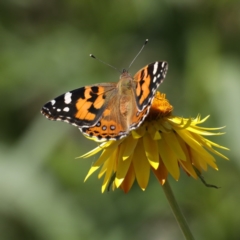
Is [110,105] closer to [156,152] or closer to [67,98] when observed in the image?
[67,98]

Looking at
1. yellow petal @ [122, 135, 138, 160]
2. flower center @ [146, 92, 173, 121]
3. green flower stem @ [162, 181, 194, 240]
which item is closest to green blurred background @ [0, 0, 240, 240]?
flower center @ [146, 92, 173, 121]

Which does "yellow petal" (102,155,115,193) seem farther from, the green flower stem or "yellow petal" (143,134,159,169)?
the green flower stem

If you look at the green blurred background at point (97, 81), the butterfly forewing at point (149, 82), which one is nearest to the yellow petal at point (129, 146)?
the butterfly forewing at point (149, 82)

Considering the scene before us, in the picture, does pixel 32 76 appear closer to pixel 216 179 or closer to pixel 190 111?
pixel 190 111

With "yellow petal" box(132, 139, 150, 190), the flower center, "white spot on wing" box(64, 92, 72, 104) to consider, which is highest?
the flower center

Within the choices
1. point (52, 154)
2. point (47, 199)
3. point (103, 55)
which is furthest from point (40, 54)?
point (47, 199)

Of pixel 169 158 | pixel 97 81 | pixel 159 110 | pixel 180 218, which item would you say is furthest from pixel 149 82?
pixel 97 81

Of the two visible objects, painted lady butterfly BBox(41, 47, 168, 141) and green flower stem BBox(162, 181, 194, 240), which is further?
painted lady butterfly BBox(41, 47, 168, 141)
